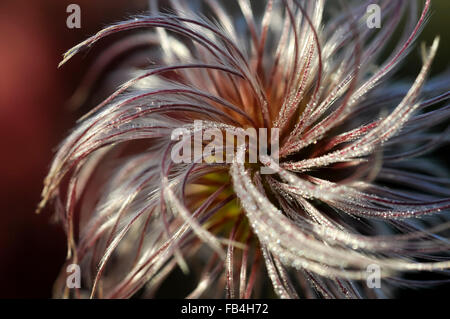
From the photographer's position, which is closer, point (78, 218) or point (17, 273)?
point (78, 218)

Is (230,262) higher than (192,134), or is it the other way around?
(192,134)

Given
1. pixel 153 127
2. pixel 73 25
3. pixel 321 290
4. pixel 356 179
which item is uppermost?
pixel 73 25
